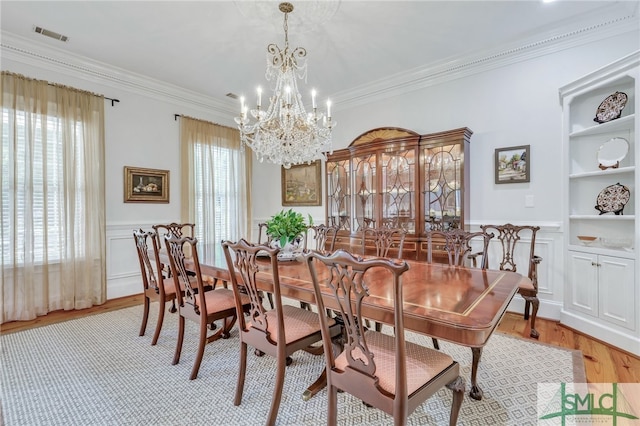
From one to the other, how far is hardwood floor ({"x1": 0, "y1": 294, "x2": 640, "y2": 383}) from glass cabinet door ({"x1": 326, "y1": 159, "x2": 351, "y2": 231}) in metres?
2.25

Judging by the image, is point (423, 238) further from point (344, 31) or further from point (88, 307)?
point (88, 307)

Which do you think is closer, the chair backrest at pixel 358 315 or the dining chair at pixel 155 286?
the chair backrest at pixel 358 315

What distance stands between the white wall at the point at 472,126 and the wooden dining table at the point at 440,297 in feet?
5.57

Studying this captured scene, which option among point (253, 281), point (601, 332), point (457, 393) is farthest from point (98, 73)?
point (601, 332)

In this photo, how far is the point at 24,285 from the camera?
3223 mm

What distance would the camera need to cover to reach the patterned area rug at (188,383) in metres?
1.72

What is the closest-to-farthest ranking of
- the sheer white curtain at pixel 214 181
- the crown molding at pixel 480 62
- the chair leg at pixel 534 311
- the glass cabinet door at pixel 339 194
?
the chair leg at pixel 534 311 < the crown molding at pixel 480 62 < the glass cabinet door at pixel 339 194 < the sheer white curtain at pixel 214 181

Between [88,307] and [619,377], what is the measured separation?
5.13m

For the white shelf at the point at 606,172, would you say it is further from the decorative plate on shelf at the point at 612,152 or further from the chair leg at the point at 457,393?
the chair leg at the point at 457,393

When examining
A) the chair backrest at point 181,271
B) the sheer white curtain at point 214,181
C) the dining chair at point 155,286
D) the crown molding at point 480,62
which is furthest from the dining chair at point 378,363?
the sheer white curtain at point 214,181

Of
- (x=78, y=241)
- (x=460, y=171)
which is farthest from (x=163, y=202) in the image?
(x=460, y=171)

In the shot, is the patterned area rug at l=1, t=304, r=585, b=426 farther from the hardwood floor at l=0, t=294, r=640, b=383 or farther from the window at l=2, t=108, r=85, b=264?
the window at l=2, t=108, r=85, b=264

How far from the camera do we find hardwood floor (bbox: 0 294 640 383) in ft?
7.00

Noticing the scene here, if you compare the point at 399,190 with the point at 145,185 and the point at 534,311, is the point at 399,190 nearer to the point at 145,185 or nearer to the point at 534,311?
the point at 534,311
